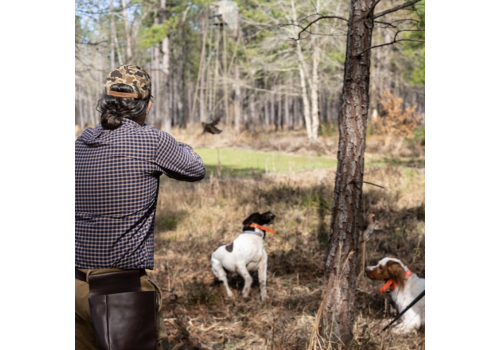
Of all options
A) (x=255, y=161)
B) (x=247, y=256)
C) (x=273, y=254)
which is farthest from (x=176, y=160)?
(x=255, y=161)

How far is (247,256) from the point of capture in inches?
185

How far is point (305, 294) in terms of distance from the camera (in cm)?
482

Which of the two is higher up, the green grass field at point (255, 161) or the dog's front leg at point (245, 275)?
the green grass field at point (255, 161)

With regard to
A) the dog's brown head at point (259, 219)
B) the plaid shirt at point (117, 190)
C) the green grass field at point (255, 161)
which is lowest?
the dog's brown head at point (259, 219)

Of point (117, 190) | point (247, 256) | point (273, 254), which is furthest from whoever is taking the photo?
point (273, 254)

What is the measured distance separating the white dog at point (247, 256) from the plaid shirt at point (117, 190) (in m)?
2.58

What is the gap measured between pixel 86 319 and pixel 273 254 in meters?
4.03

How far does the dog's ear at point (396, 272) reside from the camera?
13.3ft

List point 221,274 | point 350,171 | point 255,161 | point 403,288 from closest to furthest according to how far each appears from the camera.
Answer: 1. point 350,171
2. point 403,288
3. point 221,274
4. point 255,161

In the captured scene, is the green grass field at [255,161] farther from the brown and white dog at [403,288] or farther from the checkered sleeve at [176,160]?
the checkered sleeve at [176,160]

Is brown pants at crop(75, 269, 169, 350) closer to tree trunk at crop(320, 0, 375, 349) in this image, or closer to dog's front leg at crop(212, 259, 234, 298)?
tree trunk at crop(320, 0, 375, 349)

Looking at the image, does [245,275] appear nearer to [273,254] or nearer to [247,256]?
[247,256]

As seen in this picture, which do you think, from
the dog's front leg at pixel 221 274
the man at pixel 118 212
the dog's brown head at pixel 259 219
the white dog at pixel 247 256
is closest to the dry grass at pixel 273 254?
the dog's front leg at pixel 221 274
